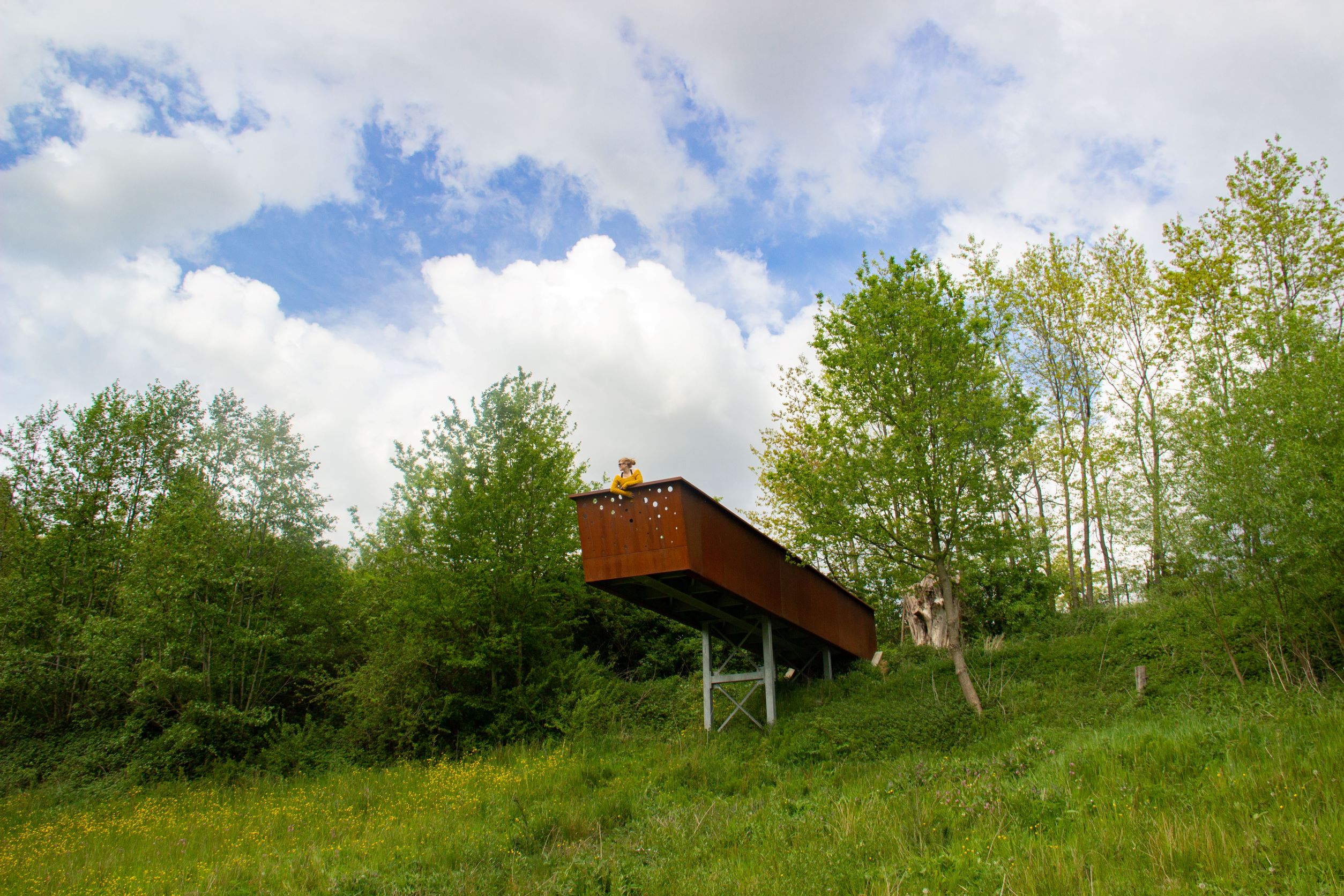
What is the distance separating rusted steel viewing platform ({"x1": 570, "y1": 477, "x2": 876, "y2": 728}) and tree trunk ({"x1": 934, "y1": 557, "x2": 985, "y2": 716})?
8.59 ft

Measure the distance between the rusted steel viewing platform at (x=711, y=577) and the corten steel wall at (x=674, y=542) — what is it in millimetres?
16

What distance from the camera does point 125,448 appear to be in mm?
21469

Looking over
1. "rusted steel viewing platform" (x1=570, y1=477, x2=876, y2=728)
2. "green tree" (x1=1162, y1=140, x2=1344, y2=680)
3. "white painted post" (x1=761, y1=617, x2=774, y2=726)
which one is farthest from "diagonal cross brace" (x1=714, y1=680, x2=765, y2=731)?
"green tree" (x1=1162, y1=140, x2=1344, y2=680)

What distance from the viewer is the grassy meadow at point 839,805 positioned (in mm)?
5586

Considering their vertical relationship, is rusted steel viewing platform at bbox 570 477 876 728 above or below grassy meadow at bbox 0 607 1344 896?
above

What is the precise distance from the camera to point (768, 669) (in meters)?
14.1

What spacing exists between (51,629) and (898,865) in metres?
22.0

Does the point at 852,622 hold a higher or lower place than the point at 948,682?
higher

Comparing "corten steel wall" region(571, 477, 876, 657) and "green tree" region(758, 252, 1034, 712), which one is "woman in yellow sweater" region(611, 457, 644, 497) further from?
"green tree" region(758, 252, 1034, 712)

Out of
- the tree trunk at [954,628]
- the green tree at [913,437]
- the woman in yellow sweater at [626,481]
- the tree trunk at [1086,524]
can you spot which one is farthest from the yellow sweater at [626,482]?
the tree trunk at [1086,524]

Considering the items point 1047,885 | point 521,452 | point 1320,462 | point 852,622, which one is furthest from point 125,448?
point 1320,462

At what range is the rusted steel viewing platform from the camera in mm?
11883

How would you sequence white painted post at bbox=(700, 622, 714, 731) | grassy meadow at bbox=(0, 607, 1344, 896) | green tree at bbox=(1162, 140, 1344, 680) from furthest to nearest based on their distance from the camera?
white painted post at bbox=(700, 622, 714, 731) → green tree at bbox=(1162, 140, 1344, 680) → grassy meadow at bbox=(0, 607, 1344, 896)

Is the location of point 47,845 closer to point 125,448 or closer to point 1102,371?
point 125,448
